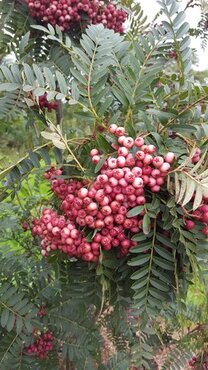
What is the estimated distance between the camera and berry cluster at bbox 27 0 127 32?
1.23 m

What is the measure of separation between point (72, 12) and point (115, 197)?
0.67 metres

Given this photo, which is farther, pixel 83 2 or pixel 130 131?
pixel 83 2

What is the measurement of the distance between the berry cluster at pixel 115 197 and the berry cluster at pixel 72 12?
22.8 inches

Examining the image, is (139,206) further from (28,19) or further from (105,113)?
(28,19)

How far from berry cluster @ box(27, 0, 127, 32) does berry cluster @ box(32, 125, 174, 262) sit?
580 millimetres

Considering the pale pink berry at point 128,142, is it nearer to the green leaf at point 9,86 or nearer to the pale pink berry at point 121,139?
the pale pink berry at point 121,139

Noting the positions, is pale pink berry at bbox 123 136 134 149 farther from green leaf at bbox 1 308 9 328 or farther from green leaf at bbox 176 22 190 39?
green leaf at bbox 1 308 9 328

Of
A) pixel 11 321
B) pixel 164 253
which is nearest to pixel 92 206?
pixel 164 253

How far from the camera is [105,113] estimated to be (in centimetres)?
87

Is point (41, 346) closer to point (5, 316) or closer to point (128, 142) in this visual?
point (5, 316)

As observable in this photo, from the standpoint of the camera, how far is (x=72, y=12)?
123cm

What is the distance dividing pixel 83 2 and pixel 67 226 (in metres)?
0.69

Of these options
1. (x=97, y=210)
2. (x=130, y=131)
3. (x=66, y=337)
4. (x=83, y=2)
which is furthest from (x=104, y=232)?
(x=83, y=2)

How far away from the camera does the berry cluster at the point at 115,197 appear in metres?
0.71
